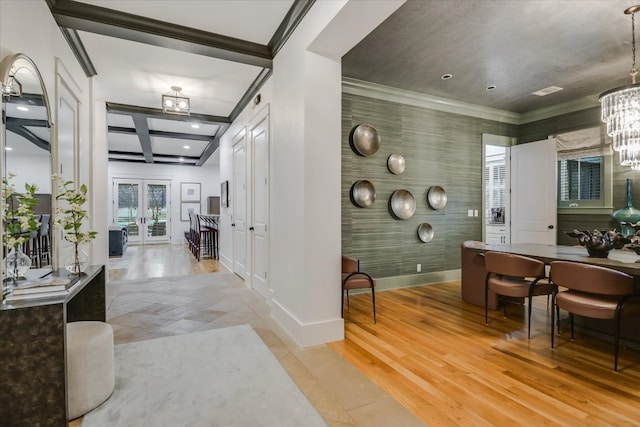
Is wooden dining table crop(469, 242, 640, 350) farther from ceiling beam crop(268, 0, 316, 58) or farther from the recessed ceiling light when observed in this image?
ceiling beam crop(268, 0, 316, 58)

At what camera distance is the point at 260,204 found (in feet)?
14.1

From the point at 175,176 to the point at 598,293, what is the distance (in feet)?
39.1

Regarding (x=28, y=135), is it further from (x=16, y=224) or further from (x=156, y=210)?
(x=156, y=210)

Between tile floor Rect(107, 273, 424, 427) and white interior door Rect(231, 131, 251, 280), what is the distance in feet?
0.98

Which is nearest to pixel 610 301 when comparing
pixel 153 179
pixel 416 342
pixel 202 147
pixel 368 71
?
pixel 416 342

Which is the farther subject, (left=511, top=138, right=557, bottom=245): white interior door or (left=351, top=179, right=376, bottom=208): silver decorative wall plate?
(left=511, top=138, right=557, bottom=245): white interior door

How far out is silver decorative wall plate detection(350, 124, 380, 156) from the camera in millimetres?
4355

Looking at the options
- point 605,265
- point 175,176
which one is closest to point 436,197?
point 605,265

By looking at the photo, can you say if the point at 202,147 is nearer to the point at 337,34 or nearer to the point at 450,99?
the point at 450,99

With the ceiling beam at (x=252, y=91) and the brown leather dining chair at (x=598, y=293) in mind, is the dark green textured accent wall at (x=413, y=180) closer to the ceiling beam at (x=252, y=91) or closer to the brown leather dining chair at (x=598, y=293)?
the ceiling beam at (x=252, y=91)

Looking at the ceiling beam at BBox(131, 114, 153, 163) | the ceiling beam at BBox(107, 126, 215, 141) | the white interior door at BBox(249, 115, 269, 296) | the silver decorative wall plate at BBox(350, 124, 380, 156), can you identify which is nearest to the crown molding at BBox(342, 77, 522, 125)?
the silver decorative wall plate at BBox(350, 124, 380, 156)

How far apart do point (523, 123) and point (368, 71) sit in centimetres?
361

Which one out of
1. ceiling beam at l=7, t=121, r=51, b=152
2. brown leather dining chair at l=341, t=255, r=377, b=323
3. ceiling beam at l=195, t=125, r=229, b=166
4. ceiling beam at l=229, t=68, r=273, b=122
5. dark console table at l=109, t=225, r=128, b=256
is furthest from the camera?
dark console table at l=109, t=225, r=128, b=256

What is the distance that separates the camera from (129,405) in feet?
6.23
